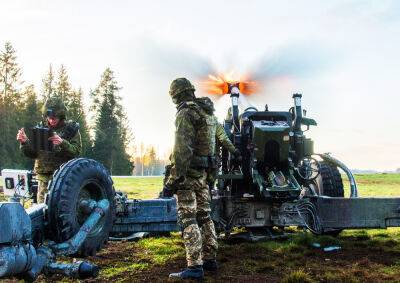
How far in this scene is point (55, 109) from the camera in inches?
314

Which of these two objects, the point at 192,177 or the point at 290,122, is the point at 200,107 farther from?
the point at 290,122

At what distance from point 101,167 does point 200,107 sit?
4.74 ft

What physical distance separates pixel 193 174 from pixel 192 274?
1207 mm

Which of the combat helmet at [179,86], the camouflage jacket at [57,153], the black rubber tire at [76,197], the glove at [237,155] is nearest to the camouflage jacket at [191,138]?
the combat helmet at [179,86]

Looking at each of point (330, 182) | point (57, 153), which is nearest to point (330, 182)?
point (330, 182)

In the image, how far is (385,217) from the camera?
352 inches

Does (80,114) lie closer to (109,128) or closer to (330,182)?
(109,128)

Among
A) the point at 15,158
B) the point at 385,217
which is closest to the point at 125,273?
the point at 385,217

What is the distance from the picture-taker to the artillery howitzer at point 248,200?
19.1 ft

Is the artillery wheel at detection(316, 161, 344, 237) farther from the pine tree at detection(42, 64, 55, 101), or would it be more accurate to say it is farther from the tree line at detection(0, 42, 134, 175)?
the pine tree at detection(42, 64, 55, 101)

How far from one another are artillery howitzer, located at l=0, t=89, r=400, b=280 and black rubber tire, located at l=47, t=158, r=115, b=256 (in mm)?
10

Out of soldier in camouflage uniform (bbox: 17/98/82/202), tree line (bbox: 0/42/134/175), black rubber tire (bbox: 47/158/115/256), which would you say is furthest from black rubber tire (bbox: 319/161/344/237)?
tree line (bbox: 0/42/134/175)

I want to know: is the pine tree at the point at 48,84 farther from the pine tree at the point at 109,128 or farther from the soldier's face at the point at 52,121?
the soldier's face at the point at 52,121

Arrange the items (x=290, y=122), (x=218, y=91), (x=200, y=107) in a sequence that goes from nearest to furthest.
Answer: (x=200, y=107) < (x=290, y=122) < (x=218, y=91)
